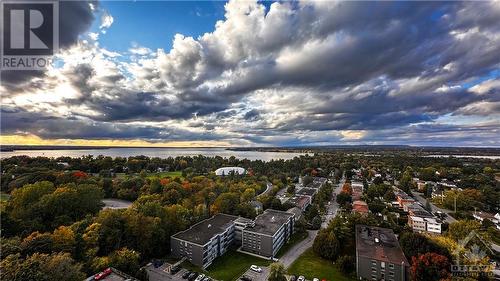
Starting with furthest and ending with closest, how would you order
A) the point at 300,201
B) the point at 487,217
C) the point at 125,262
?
the point at 300,201 < the point at 487,217 < the point at 125,262

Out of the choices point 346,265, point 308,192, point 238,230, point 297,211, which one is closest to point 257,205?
point 297,211

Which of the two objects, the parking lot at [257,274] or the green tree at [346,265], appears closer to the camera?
the parking lot at [257,274]

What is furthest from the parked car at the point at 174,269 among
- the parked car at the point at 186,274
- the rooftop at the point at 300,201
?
the rooftop at the point at 300,201

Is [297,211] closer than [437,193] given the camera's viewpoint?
Yes

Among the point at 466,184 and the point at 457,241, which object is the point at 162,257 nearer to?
the point at 457,241

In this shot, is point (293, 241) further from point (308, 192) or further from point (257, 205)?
point (308, 192)

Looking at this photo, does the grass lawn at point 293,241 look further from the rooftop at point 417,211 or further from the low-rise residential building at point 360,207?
the rooftop at point 417,211
